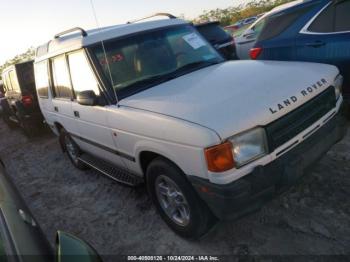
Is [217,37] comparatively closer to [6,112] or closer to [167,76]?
[167,76]

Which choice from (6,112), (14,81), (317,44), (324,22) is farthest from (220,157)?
(6,112)

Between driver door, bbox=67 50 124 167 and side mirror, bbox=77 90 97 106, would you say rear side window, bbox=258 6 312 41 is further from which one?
side mirror, bbox=77 90 97 106

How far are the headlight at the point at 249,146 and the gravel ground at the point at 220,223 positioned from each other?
941 mm

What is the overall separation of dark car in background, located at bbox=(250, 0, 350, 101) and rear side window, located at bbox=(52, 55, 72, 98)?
318cm

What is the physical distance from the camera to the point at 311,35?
4.91 metres

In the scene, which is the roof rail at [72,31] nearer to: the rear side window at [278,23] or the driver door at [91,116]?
the driver door at [91,116]

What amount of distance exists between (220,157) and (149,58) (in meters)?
1.72

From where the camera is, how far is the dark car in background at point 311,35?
4602mm

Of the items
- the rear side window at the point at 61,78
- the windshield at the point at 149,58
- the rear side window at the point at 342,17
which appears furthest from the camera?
the rear side window at the point at 342,17

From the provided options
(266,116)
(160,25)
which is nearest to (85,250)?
(266,116)

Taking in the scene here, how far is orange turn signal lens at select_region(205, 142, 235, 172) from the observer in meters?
2.32

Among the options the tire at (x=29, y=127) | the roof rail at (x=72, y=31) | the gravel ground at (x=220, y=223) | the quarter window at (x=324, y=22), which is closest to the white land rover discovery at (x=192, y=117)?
the roof rail at (x=72, y=31)

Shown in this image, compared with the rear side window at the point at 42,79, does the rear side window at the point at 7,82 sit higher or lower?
lower

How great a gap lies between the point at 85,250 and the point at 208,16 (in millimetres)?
40118
